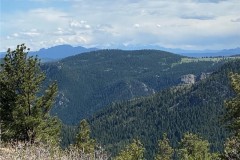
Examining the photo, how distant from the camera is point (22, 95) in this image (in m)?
31.8

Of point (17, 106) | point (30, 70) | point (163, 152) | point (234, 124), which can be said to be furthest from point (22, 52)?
point (163, 152)

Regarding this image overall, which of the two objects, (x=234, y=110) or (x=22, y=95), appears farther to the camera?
(x=22, y=95)

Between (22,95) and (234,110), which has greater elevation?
(234,110)

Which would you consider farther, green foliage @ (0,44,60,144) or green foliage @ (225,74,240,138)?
A: green foliage @ (0,44,60,144)

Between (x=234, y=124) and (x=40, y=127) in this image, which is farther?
(x=40, y=127)

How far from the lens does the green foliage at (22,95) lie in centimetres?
3145

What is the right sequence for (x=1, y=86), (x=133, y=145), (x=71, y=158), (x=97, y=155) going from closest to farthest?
(x=71, y=158)
(x=97, y=155)
(x=1, y=86)
(x=133, y=145)

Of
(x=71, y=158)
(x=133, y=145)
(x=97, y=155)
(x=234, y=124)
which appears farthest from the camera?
(x=133, y=145)

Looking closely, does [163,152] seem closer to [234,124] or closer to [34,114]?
[34,114]

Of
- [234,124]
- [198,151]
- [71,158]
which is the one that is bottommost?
[198,151]

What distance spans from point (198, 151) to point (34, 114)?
126ft

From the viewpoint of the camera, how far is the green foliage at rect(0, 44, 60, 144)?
31.5m

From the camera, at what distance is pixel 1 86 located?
31750mm

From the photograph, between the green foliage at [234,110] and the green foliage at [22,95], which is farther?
the green foliage at [22,95]
